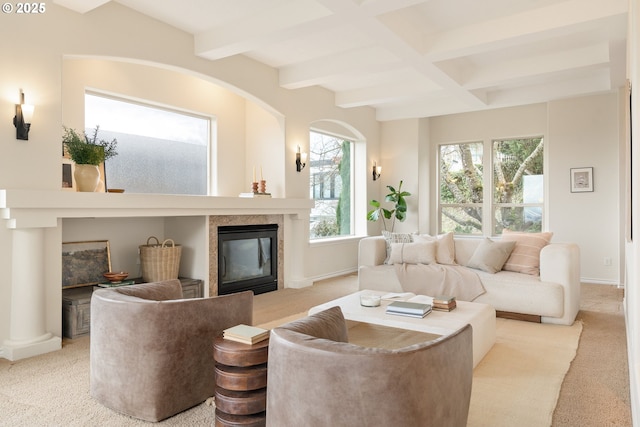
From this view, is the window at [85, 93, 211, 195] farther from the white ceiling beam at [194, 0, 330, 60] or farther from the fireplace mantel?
the white ceiling beam at [194, 0, 330, 60]

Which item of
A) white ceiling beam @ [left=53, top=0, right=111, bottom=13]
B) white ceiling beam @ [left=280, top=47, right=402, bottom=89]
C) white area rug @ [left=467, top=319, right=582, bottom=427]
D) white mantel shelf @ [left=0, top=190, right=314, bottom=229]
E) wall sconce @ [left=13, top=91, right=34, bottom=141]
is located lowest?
white area rug @ [left=467, top=319, right=582, bottom=427]

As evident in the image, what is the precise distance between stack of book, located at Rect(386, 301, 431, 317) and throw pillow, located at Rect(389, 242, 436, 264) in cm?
176

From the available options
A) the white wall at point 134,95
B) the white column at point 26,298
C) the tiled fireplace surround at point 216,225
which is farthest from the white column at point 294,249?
the white column at point 26,298

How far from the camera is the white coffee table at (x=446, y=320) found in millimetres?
2785

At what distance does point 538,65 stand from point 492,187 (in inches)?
101

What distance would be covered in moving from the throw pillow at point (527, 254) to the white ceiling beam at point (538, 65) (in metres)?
1.98

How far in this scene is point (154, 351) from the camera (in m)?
2.09

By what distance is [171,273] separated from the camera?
4.52 meters

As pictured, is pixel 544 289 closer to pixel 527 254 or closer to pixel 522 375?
pixel 527 254

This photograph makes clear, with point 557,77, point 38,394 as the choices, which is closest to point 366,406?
point 38,394

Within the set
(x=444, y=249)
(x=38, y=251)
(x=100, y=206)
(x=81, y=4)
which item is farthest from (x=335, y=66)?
(x=38, y=251)

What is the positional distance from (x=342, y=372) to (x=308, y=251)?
466cm

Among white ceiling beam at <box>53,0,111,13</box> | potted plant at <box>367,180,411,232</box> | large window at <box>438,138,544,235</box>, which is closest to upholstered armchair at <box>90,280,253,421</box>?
white ceiling beam at <box>53,0,111,13</box>

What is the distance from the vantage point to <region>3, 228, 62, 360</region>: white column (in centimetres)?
307
